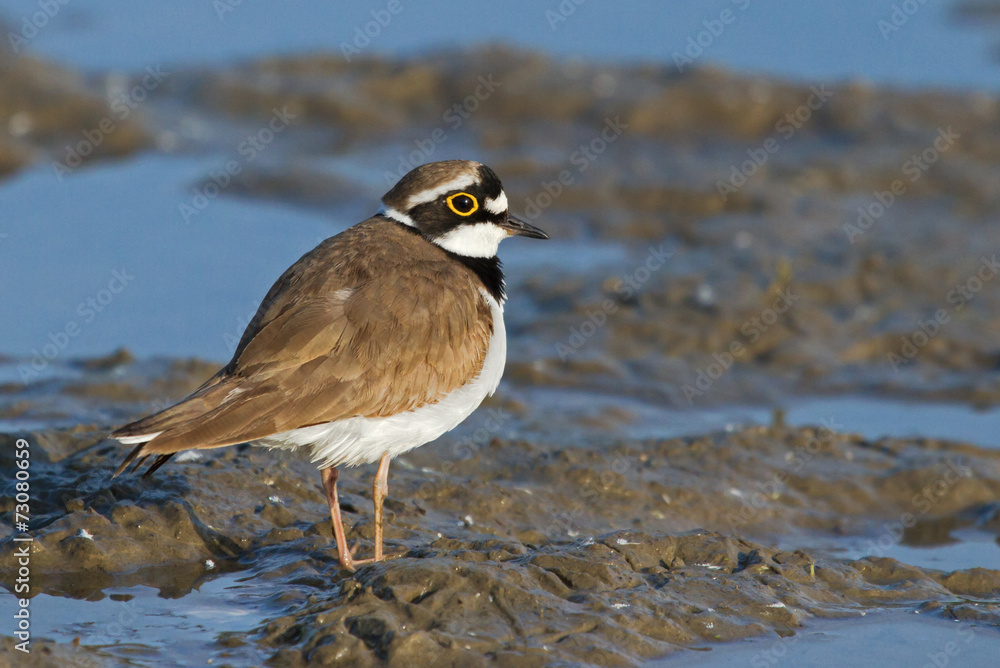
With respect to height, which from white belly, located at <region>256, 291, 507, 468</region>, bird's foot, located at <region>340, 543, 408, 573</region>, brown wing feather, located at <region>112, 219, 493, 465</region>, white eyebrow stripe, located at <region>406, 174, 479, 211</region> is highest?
white eyebrow stripe, located at <region>406, 174, 479, 211</region>

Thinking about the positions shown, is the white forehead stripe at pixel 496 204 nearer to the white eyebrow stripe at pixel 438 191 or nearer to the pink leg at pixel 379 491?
the white eyebrow stripe at pixel 438 191

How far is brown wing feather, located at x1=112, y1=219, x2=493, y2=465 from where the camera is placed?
596cm

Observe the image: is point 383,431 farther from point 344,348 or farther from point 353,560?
point 353,560

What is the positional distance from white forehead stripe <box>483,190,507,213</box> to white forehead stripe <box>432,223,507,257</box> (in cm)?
10

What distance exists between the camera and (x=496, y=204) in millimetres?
7371

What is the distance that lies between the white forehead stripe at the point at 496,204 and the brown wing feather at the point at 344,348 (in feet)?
1.87

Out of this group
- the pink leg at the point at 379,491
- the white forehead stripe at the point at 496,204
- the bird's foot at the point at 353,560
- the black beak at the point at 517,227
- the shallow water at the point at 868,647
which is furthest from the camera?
the black beak at the point at 517,227

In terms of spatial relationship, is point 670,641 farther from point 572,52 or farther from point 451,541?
point 572,52

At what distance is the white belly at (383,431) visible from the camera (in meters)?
6.25

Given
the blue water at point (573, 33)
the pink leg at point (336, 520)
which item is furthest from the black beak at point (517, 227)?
the blue water at point (573, 33)

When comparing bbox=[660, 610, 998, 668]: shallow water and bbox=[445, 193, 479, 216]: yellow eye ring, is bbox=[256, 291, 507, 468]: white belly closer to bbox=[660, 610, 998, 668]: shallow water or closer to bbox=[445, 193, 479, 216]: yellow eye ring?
bbox=[445, 193, 479, 216]: yellow eye ring

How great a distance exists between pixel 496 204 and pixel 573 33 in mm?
11341

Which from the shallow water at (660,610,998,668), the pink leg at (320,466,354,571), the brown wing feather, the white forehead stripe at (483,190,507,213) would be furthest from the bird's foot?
the white forehead stripe at (483,190,507,213)

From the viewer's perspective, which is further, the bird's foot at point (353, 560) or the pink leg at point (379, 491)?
the pink leg at point (379, 491)
